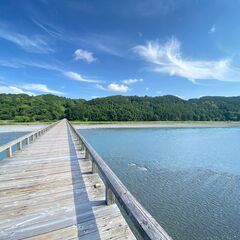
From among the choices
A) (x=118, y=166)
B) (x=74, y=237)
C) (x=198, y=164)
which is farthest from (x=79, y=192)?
(x=198, y=164)

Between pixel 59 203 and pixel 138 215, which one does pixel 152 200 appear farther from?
pixel 138 215

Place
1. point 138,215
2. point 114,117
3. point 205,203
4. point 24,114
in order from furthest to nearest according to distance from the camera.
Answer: point 114,117 → point 24,114 → point 205,203 → point 138,215

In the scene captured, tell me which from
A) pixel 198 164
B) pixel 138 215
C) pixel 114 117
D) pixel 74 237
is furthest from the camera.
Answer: pixel 114 117

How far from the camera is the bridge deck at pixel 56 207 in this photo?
90.7 inches

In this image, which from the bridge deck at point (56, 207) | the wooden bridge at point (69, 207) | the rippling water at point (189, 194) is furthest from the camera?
the rippling water at point (189, 194)

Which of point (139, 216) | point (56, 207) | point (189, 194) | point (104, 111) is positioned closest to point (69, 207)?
point (56, 207)

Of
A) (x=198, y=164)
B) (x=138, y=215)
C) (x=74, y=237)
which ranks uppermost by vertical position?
(x=138, y=215)

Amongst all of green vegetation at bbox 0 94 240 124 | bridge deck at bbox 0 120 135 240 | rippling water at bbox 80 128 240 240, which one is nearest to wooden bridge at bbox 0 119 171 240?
bridge deck at bbox 0 120 135 240

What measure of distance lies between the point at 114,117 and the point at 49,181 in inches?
3208

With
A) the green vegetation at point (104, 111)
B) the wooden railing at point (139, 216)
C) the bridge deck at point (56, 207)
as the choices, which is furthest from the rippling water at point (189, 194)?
the green vegetation at point (104, 111)

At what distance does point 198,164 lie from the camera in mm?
12133

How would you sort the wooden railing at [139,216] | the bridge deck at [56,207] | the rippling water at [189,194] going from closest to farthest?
the wooden railing at [139,216]
the bridge deck at [56,207]
the rippling water at [189,194]

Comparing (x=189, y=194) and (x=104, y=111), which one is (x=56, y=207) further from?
(x=104, y=111)

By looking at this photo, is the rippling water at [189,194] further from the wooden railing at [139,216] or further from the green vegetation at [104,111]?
the green vegetation at [104,111]
